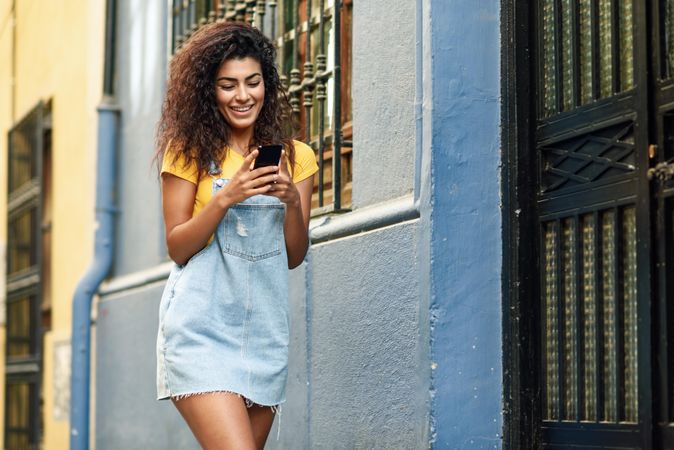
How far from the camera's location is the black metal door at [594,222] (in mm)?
4125

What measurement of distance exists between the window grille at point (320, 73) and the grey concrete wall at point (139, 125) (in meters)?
1.71

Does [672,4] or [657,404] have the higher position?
[672,4]

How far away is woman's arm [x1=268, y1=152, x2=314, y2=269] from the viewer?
3.91m

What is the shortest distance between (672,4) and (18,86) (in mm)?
10489

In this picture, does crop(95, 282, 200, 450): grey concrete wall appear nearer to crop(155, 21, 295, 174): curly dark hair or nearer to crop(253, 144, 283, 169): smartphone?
crop(155, 21, 295, 174): curly dark hair

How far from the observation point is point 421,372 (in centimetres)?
477

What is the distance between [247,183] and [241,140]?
394 mm

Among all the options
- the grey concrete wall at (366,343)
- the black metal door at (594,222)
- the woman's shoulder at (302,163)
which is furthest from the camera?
the grey concrete wall at (366,343)

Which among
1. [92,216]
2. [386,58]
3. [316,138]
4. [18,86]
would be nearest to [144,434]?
[92,216]

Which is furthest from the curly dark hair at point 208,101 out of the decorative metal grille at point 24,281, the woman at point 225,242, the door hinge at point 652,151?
the decorative metal grille at point 24,281

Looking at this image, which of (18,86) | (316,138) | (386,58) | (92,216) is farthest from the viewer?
(18,86)

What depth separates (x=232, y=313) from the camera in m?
4.00

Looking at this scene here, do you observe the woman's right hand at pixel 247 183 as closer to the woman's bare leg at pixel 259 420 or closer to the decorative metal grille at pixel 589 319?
the woman's bare leg at pixel 259 420

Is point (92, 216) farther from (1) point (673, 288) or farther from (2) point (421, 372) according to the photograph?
(1) point (673, 288)
